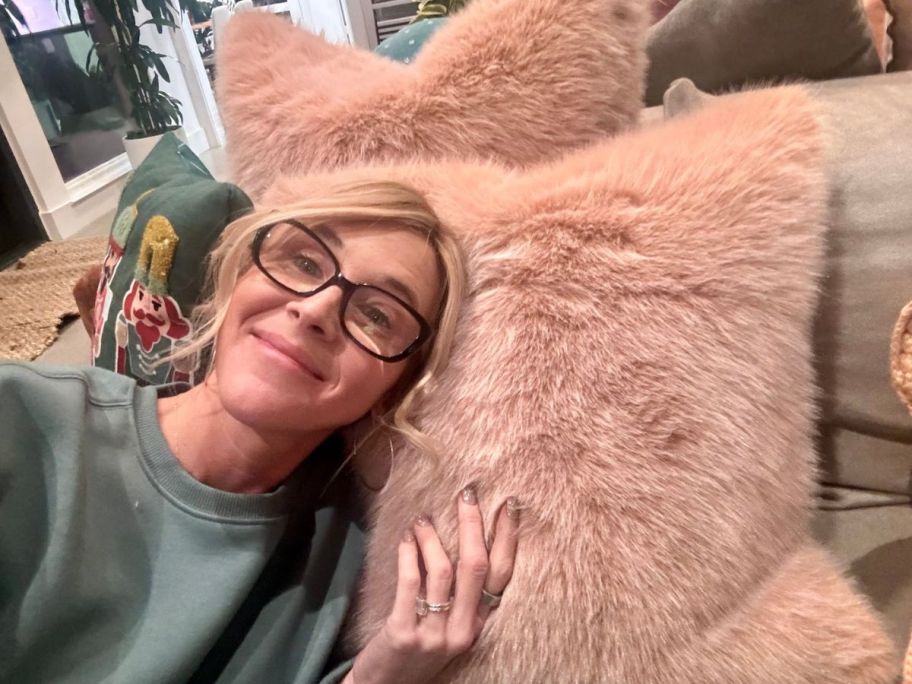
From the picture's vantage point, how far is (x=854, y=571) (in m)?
0.86

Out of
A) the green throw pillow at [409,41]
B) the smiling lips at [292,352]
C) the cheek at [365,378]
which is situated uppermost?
the green throw pillow at [409,41]

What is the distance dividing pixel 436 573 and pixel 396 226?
43 cm

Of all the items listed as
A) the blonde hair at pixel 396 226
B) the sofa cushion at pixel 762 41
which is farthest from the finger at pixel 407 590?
the sofa cushion at pixel 762 41

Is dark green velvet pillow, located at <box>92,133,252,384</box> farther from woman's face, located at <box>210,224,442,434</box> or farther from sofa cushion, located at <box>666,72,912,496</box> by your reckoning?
sofa cushion, located at <box>666,72,912,496</box>

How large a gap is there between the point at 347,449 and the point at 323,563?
0.51ft

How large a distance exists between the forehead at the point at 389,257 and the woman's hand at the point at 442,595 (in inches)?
10.6

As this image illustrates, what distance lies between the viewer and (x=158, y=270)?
3.28 ft

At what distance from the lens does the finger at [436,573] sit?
74 cm

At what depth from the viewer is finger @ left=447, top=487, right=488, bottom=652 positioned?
0.73m

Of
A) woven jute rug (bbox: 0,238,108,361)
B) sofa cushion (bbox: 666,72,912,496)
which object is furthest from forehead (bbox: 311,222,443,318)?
woven jute rug (bbox: 0,238,108,361)

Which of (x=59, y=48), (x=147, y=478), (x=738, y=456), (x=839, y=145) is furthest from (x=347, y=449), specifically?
(x=59, y=48)

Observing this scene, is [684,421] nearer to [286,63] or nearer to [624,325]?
[624,325]

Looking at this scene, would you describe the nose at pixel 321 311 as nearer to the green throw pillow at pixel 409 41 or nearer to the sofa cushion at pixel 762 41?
the sofa cushion at pixel 762 41

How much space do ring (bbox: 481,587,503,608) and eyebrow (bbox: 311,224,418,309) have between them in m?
0.35
